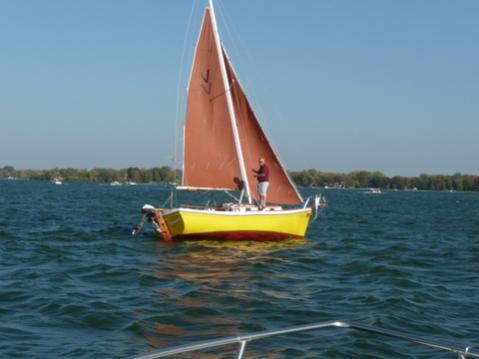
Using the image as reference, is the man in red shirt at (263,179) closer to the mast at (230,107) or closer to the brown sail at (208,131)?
the mast at (230,107)

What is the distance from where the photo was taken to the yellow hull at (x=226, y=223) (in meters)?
21.7

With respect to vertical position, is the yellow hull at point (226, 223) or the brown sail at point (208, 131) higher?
the brown sail at point (208, 131)

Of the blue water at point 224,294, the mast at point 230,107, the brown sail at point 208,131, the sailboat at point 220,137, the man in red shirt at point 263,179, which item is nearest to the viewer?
the blue water at point 224,294

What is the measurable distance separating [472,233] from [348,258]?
14441 millimetres

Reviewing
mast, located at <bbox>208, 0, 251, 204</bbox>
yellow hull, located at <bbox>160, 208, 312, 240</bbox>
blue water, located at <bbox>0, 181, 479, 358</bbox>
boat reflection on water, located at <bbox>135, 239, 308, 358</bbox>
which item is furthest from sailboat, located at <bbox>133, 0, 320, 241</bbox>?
boat reflection on water, located at <bbox>135, 239, 308, 358</bbox>

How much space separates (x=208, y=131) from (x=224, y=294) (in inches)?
482

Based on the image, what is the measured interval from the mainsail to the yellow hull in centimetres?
236

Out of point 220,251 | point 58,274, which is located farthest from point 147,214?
point 58,274

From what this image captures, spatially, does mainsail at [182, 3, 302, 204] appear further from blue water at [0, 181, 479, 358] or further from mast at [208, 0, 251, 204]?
blue water at [0, 181, 479, 358]

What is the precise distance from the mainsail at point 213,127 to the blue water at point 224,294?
120 inches

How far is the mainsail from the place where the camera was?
81.0 feet

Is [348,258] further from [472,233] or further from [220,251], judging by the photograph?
[472,233]

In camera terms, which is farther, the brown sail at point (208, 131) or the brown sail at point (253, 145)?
the brown sail at point (253, 145)

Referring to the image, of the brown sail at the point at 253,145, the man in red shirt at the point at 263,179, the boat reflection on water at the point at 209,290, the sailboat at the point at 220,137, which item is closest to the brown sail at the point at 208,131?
the sailboat at the point at 220,137
